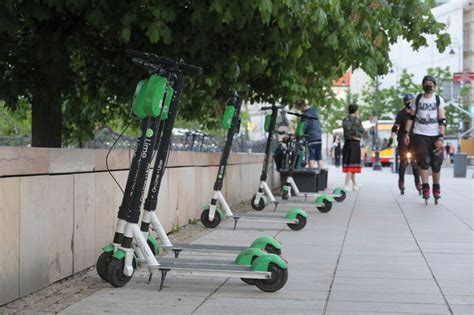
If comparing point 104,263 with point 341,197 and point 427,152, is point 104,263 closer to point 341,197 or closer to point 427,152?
point 427,152

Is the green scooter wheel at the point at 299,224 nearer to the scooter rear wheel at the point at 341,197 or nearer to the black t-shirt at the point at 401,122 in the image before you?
the scooter rear wheel at the point at 341,197

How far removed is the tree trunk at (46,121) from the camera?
1312cm

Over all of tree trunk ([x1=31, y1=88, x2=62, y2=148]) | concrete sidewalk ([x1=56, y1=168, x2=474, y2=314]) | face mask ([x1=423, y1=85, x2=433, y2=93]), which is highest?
face mask ([x1=423, y1=85, x2=433, y2=93])

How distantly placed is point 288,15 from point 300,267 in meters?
2.43

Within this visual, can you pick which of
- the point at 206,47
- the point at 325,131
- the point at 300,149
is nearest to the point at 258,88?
the point at 300,149

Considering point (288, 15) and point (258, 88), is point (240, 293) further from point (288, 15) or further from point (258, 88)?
point (258, 88)

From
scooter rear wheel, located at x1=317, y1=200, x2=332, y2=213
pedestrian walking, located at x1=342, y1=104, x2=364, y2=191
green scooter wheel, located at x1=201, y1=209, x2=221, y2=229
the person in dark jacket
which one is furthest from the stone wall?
pedestrian walking, located at x1=342, y1=104, x2=364, y2=191

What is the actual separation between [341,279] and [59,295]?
2.02 metres

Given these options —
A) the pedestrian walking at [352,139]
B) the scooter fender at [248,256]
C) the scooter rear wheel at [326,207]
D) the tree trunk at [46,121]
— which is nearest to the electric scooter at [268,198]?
the scooter rear wheel at [326,207]

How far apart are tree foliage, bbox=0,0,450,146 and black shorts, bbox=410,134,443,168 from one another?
1608 mm

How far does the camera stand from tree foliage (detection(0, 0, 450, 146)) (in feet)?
30.9

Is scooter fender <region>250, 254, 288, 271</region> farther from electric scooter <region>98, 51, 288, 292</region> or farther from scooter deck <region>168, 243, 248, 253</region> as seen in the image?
scooter deck <region>168, 243, 248, 253</region>

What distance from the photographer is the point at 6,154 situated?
5.68 metres

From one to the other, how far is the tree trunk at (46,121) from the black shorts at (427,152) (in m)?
5.36
